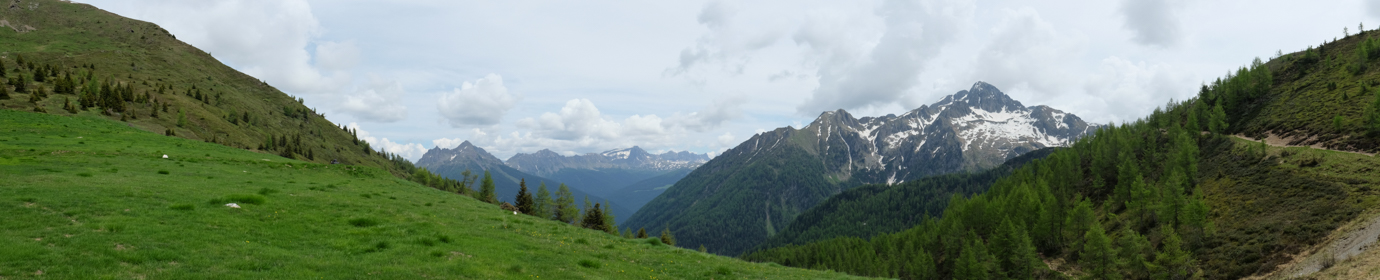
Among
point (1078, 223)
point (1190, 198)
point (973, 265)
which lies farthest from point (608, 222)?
point (1190, 198)

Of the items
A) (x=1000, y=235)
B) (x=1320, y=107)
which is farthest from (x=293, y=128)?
(x=1320, y=107)

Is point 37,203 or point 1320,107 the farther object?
point 1320,107

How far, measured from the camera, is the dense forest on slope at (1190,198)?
207ft

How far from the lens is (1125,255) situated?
73.5 m

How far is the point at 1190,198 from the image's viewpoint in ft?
279

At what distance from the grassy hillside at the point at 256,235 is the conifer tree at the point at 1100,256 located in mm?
68308

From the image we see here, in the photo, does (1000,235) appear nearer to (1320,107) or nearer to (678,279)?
(1320,107)

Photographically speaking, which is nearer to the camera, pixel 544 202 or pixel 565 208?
pixel 565 208

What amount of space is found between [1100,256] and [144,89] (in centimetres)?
18993

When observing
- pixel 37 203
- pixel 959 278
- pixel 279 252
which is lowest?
pixel 959 278

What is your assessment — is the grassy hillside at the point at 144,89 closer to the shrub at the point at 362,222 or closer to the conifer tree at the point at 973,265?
the shrub at the point at 362,222

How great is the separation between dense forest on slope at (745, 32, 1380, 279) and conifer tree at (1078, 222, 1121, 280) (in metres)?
0.17

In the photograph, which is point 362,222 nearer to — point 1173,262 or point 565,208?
point 565,208

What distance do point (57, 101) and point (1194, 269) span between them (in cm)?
15961
